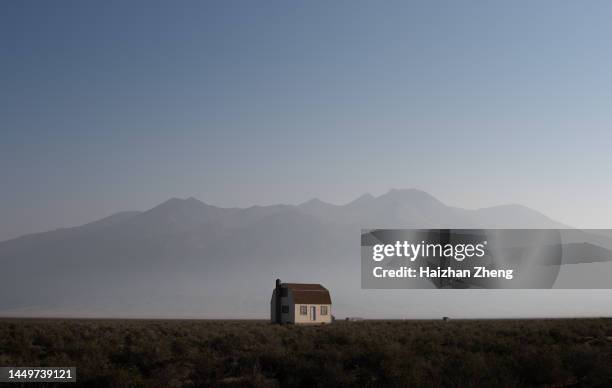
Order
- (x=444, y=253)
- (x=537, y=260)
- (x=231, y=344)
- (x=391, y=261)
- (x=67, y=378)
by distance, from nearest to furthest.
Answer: (x=67, y=378) < (x=231, y=344) < (x=391, y=261) < (x=444, y=253) < (x=537, y=260)

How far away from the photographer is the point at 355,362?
20.0 metres

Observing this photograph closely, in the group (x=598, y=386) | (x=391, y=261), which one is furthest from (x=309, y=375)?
(x=391, y=261)

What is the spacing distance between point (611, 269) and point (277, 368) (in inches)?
2011

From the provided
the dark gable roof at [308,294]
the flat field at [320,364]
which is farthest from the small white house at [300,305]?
the flat field at [320,364]

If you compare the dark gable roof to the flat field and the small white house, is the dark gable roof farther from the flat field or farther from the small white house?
the flat field

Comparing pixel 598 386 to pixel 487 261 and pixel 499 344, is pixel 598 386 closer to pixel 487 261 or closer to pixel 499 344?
pixel 499 344

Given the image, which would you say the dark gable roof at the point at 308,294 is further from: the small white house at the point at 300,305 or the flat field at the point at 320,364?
the flat field at the point at 320,364

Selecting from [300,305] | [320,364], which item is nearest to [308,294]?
[300,305]

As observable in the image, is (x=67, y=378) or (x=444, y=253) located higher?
(x=444, y=253)

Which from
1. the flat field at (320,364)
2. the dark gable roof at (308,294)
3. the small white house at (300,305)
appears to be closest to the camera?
the flat field at (320,364)

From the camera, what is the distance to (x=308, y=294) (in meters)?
52.6

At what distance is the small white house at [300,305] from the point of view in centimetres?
5094

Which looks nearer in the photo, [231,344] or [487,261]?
[231,344]

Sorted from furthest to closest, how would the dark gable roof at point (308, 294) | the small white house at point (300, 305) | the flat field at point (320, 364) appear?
the dark gable roof at point (308, 294) < the small white house at point (300, 305) < the flat field at point (320, 364)
